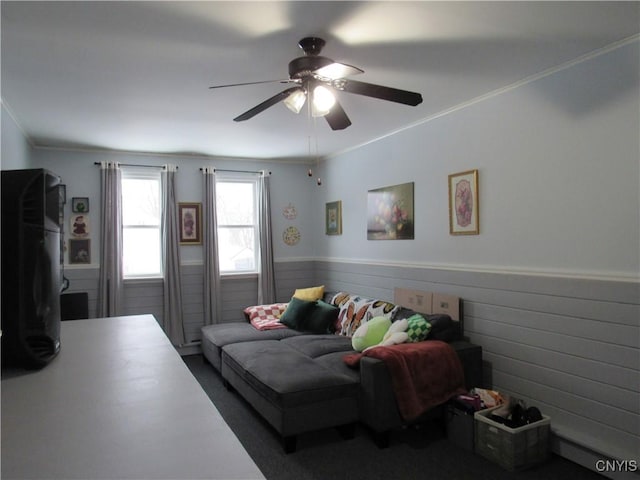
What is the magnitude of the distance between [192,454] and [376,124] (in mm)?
3744

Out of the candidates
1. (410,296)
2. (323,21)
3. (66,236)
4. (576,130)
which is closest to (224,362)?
(410,296)

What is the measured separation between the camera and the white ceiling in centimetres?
206

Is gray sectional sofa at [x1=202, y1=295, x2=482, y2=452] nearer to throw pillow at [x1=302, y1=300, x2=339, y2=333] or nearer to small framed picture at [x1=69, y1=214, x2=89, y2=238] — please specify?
throw pillow at [x1=302, y1=300, x2=339, y2=333]

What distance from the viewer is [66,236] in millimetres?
4855

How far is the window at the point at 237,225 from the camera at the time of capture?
5.65m

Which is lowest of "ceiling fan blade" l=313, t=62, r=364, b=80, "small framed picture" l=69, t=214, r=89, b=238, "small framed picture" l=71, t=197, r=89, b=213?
"small framed picture" l=69, t=214, r=89, b=238

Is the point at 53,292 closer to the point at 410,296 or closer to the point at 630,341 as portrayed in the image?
the point at 630,341

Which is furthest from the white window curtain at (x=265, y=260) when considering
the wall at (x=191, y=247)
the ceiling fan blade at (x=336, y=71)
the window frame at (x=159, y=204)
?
the ceiling fan blade at (x=336, y=71)

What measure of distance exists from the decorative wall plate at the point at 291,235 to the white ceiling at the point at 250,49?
227cm

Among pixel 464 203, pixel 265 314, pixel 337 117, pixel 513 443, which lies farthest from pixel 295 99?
pixel 265 314

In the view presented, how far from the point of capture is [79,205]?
4898mm

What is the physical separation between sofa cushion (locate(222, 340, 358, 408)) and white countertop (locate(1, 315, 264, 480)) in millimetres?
1658

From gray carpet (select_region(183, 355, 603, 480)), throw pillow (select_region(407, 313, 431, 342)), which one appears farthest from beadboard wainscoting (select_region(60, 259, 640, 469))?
throw pillow (select_region(407, 313, 431, 342))

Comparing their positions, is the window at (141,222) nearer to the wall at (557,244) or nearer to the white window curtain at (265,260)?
the white window curtain at (265,260)
